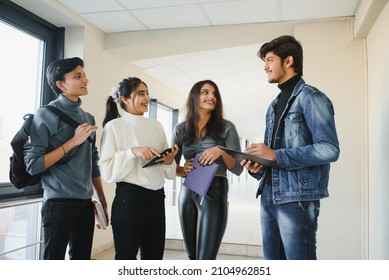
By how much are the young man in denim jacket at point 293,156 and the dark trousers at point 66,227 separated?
831 millimetres

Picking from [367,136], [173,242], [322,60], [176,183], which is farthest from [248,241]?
[176,183]

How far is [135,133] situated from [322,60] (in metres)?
2.07

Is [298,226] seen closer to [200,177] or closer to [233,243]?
[200,177]

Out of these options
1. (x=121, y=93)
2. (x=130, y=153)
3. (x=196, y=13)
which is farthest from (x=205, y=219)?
(x=196, y=13)

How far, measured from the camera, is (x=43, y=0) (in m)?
2.46

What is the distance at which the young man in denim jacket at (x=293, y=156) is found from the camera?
3.87 ft

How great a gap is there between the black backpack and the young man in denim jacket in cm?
89

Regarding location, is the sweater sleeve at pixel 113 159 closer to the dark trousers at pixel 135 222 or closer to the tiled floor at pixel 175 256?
the dark trousers at pixel 135 222

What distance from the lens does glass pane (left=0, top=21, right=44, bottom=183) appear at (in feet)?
8.05

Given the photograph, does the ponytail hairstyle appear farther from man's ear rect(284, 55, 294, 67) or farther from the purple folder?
man's ear rect(284, 55, 294, 67)

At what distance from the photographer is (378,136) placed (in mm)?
2375

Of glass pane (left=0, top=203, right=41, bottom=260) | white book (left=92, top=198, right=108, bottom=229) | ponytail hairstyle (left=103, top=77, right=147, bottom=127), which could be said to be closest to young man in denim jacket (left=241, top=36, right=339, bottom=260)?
ponytail hairstyle (left=103, top=77, right=147, bottom=127)

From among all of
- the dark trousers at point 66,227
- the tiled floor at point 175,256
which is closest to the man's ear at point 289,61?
the dark trousers at point 66,227
